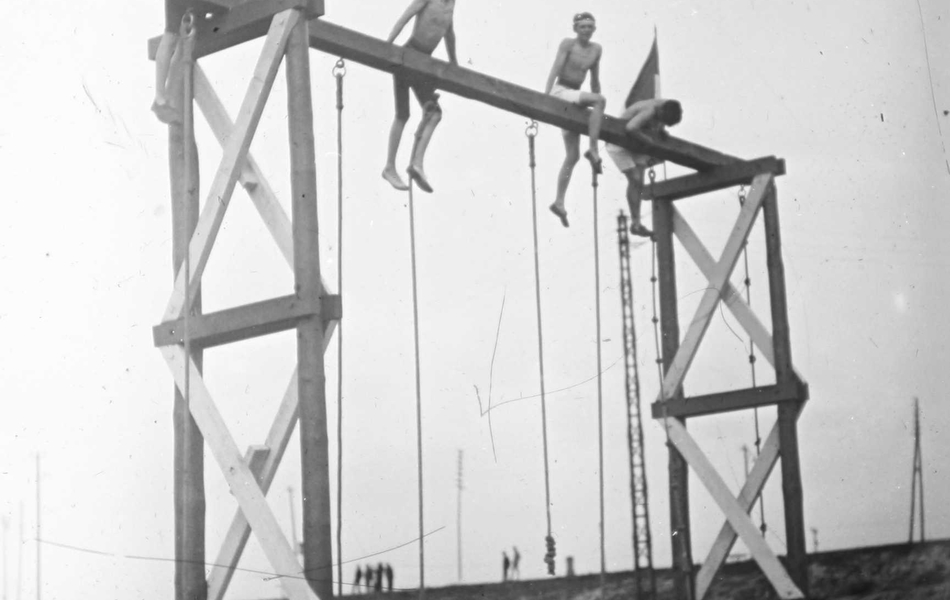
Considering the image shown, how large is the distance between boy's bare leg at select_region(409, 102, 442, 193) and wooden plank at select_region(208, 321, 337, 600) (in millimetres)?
2620

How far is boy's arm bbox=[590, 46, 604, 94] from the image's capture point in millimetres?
11484

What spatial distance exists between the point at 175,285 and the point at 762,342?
511 cm

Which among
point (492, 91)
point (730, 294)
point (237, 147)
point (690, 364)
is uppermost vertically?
point (492, 91)

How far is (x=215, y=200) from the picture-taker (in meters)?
8.34

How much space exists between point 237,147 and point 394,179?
2.12 metres

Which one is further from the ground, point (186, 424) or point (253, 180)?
point (253, 180)

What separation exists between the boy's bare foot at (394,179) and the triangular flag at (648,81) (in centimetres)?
235

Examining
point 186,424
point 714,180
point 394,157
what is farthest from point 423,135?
point 186,424

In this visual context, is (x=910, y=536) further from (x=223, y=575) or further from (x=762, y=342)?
(x=223, y=575)

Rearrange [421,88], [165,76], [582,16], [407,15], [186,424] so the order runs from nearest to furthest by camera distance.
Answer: [186,424] < [165,76] < [407,15] < [421,88] < [582,16]

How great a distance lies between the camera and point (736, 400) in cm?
1191

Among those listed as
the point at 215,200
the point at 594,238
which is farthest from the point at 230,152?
the point at 594,238

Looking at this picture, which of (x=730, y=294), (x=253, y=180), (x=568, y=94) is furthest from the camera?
(x=730, y=294)

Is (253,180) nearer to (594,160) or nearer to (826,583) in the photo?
(594,160)
